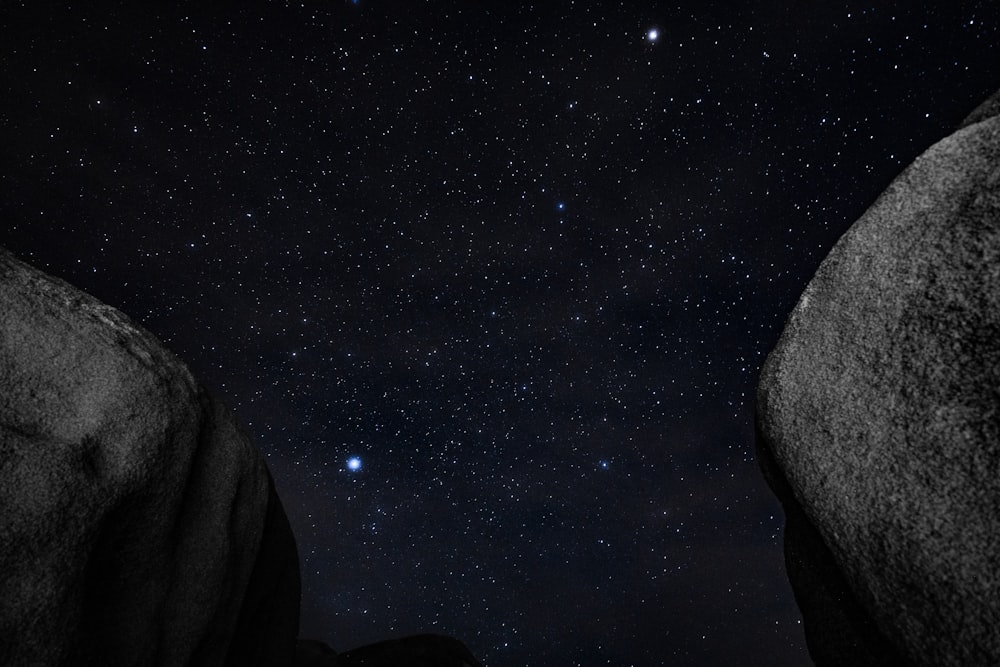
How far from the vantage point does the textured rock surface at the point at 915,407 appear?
1342mm

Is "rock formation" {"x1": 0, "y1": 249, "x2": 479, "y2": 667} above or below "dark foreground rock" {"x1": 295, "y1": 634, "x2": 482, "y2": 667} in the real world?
above

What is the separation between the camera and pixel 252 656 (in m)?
3.63

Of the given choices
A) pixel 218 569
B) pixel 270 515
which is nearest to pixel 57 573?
pixel 218 569

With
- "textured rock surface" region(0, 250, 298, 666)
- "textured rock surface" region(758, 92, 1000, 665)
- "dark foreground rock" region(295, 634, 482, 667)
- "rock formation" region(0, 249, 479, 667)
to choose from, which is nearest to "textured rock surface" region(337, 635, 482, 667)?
"dark foreground rock" region(295, 634, 482, 667)

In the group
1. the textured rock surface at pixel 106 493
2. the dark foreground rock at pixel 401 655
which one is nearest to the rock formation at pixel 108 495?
the textured rock surface at pixel 106 493

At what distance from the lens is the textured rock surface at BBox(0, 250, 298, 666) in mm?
1807

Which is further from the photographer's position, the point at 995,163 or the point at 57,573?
the point at 57,573

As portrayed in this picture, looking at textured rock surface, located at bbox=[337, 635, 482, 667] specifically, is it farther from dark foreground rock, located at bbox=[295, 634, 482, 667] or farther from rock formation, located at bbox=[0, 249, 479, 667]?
rock formation, located at bbox=[0, 249, 479, 667]

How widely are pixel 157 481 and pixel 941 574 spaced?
2990 mm

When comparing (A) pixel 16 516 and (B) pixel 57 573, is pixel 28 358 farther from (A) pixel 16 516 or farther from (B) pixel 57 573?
(B) pixel 57 573

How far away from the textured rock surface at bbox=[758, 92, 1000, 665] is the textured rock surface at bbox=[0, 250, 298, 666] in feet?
9.07

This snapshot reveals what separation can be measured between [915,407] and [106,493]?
117 inches

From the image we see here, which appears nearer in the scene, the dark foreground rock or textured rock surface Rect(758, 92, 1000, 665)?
textured rock surface Rect(758, 92, 1000, 665)

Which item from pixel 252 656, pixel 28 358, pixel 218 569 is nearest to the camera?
pixel 28 358
